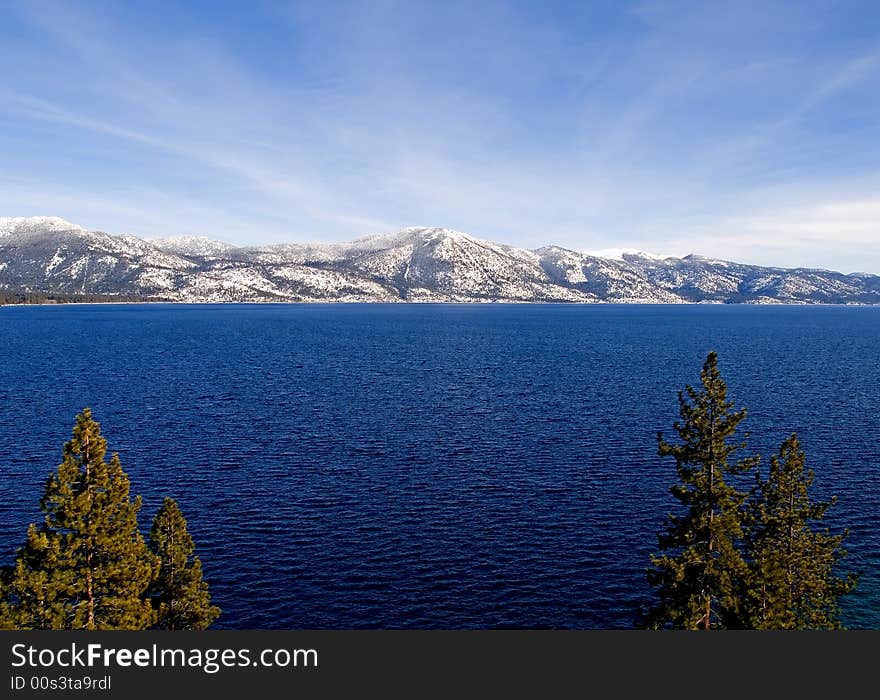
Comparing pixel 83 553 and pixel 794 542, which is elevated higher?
pixel 83 553

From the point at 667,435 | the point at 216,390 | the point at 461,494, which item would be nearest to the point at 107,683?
the point at 461,494

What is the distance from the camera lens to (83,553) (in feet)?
123

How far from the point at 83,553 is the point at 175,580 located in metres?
6.95

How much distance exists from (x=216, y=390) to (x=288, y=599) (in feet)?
328

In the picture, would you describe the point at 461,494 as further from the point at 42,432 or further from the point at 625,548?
the point at 42,432

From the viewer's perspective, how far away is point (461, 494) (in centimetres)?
7938

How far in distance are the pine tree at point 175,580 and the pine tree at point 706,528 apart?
102 feet

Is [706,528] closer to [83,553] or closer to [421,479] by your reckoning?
[83,553]

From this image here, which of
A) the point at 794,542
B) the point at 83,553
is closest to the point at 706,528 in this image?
the point at 794,542

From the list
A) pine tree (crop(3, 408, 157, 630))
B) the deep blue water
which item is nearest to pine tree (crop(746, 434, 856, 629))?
the deep blue water

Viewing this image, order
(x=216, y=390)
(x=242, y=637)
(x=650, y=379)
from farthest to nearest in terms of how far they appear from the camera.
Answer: (x=650, y=379)
(x=216, y=390)
(x=242, y=637)

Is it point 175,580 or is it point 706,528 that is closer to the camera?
point 706,528

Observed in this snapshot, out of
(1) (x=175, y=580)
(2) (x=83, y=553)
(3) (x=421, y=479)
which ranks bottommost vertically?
(3) (x=421, y=479)

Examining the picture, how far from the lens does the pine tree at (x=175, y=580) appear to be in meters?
42.0
